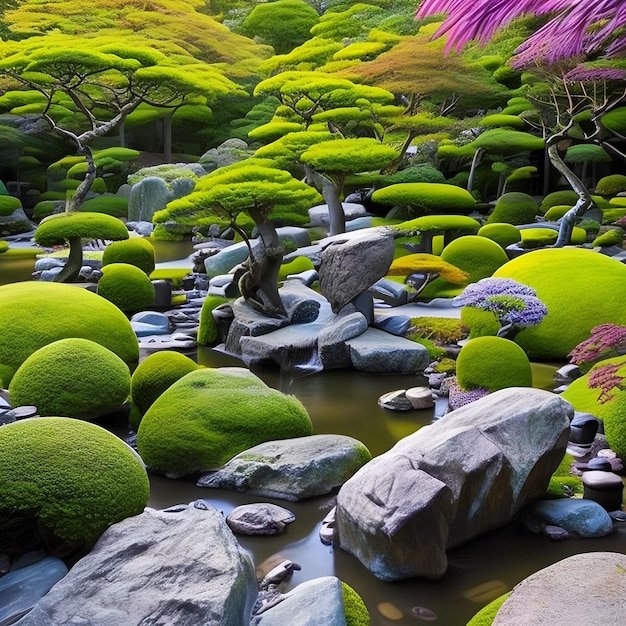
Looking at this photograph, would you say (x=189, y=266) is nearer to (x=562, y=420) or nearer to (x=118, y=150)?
(x=118, y=150)

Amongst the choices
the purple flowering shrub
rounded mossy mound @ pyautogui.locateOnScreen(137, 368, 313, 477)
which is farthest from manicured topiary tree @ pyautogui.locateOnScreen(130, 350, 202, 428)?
the purple flowering shrub

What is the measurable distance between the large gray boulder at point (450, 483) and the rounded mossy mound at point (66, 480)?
1381 millimetres

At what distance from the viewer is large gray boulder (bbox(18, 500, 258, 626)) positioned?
346 cm

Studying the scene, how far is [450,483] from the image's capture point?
4742 mm

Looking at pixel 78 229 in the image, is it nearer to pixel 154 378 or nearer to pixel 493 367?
pixel 154 378

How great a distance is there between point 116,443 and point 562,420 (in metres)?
2.98

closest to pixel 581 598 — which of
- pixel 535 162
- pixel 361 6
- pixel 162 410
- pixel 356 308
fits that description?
pixel 162 410

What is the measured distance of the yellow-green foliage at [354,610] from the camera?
3887 millimetres

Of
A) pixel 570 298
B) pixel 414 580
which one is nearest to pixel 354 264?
pixel 570 298

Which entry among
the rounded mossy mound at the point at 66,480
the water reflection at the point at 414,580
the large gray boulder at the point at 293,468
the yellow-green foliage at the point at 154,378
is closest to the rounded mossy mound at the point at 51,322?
the yellow-green foliage at the point at 154,378

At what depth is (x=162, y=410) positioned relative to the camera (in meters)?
6.38

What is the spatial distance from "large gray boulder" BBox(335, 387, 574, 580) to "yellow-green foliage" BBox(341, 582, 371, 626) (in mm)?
540

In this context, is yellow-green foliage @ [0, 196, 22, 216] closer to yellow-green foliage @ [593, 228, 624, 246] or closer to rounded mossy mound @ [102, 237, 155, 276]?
rounded mossy mound @ [102, 237, 155, 276]

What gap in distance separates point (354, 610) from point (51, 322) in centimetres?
581
